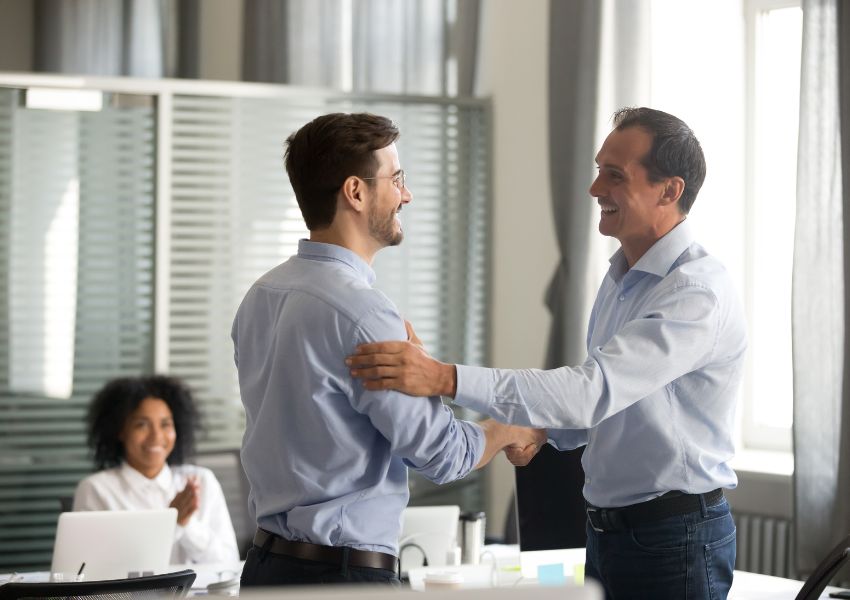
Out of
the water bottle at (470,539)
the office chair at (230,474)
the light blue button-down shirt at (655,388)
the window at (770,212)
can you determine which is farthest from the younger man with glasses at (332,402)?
the window at (770,212)

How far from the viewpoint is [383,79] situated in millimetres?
5852

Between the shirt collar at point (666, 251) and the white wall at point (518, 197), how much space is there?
2847 millimetres

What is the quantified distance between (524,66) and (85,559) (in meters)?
3.23

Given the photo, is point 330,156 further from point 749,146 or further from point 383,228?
point 749,146

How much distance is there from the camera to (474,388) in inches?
81.3

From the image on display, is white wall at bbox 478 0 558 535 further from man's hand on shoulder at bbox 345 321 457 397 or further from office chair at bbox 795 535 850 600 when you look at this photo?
man's hand on shoulder at bbox 345 321 457 397

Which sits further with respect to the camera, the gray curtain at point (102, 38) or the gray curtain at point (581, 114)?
the gray curtain at point (102, 38)

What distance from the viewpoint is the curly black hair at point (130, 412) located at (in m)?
4.06

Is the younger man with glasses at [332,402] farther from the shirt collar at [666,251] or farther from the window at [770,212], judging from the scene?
the window at [770,212]

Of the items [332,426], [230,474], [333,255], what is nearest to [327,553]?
[332,426]

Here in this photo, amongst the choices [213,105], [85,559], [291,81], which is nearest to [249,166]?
[213,105]

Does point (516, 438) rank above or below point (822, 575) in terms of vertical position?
above

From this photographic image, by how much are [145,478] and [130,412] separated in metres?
0.24

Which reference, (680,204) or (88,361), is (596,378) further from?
(88,361)
